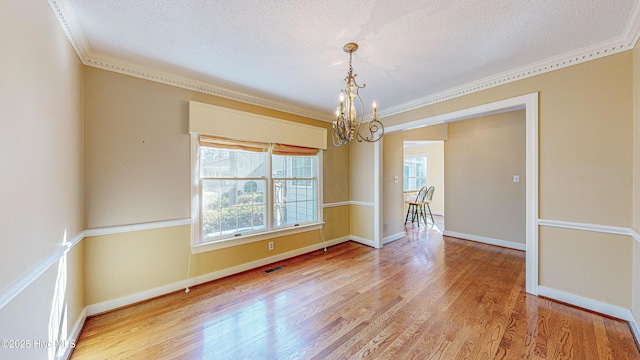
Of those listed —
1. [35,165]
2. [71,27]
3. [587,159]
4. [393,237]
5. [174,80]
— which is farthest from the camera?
[393,237]

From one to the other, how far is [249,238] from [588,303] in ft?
12.2

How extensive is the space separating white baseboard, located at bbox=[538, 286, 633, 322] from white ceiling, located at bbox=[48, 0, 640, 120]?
2331 millimetres

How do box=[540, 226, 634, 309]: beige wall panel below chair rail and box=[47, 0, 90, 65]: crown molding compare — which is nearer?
box=[47, 0, 90, 65]: crown molding

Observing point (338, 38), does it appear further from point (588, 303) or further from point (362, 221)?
point (588, 303)

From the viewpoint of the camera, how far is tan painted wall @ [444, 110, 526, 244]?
4.00m

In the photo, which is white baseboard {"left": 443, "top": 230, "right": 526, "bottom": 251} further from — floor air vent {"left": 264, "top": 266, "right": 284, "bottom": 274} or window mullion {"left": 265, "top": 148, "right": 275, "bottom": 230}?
window mullion {"left": 265, "top": 148, "right": 275, "bottom": 230}

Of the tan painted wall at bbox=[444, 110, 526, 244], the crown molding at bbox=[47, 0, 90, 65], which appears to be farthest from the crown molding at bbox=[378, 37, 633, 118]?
the crown molding at bbox=[47, 0, 90, 65]

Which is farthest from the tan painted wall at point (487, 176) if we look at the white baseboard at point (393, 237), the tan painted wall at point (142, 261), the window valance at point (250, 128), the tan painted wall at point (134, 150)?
the tan painted wall at point (134, 150)

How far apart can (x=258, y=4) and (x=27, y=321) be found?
7.40 feet

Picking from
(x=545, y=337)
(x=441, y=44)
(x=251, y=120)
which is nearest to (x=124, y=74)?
(x=251, y=120)

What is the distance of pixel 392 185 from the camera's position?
4672 mm

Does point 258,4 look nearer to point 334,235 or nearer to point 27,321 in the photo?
point 27,321

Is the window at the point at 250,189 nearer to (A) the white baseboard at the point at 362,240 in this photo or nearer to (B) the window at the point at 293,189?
(B) the window at the point at 293,189

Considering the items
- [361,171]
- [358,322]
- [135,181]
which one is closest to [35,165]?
[135,181]
